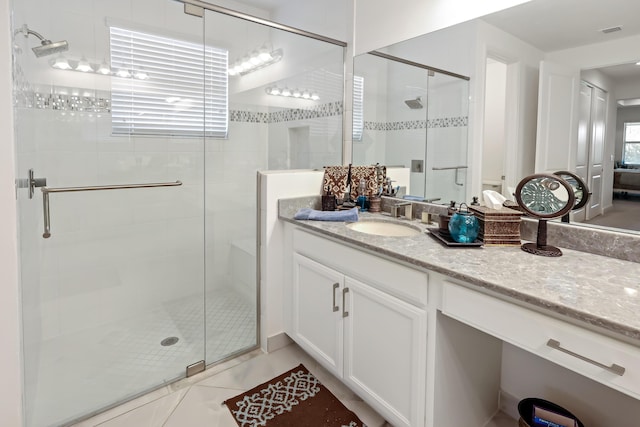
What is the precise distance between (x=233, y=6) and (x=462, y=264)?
3053mm

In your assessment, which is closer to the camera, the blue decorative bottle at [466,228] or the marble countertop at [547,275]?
the marble countertop at [547,275]

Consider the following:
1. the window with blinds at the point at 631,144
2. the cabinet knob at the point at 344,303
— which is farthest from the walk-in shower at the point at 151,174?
the window with blinds at the point at 631,144

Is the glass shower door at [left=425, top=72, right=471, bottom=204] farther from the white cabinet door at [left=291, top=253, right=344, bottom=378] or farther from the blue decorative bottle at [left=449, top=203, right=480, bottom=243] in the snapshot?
the white cabinet door at [left=291, top=253, right=344, bottom=378]

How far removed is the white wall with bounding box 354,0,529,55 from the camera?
5.78 feet

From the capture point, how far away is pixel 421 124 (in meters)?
2.12

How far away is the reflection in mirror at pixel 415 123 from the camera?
190cm

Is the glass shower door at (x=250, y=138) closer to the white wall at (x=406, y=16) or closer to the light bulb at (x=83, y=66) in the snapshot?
the white wall at (x=406, y=16)

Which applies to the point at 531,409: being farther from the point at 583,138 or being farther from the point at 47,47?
the point at 47,47

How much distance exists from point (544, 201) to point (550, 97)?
0.46m

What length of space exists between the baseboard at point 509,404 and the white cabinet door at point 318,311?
0.77m

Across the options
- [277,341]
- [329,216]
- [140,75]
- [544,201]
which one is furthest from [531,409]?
[140,75]

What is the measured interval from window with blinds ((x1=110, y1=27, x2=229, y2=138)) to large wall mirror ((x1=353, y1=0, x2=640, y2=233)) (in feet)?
4.63

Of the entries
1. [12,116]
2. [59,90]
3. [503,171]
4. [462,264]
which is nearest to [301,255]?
[462,264]

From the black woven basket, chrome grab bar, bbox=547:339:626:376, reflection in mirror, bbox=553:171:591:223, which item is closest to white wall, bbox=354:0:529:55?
reflection in mirror, bbox=553:171:591:223
